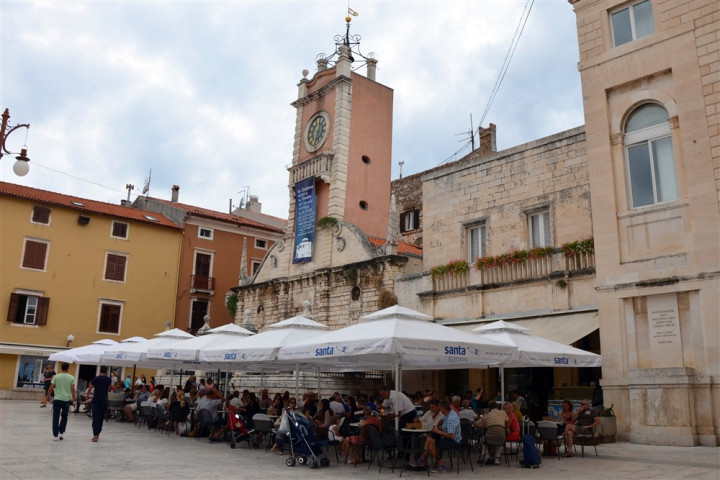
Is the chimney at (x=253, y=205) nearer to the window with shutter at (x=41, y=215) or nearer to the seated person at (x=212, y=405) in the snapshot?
the window with shutter at (x=41, y=215)

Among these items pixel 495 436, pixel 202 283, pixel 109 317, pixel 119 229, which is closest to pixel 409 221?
pixel 202 283

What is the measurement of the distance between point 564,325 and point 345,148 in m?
14.3

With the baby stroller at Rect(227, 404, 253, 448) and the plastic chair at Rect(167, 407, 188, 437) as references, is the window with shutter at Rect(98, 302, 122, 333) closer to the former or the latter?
the plastic chair at Rect(167, 407, 188, 437)

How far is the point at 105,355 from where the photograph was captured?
18578 millimetres

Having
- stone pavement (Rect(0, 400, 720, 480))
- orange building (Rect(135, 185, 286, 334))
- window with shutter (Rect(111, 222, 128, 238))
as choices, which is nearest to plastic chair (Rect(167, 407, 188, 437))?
stone pavement (Rect(0, 400, 720, 480))

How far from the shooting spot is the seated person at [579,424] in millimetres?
11109

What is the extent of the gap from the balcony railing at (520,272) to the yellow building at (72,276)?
2087cm

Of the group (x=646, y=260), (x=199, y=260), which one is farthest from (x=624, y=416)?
(x=199, y=260)

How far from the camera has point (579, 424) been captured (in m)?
11.6

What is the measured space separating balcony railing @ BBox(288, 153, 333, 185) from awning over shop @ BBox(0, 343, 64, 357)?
48.8ft

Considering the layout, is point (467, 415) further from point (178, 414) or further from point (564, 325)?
point (178, 414)

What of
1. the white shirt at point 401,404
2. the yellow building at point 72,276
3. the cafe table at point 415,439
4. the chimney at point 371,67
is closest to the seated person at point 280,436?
the white shirt at point 401,404

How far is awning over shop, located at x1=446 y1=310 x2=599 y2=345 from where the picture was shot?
14.6 meters

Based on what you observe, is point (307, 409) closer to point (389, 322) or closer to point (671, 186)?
point (389, 322)
